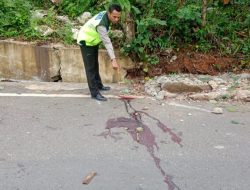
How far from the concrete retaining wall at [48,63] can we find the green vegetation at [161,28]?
29 centimetres

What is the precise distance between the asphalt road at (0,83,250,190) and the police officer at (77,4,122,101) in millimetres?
307

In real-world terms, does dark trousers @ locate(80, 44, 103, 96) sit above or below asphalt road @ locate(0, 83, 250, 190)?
above

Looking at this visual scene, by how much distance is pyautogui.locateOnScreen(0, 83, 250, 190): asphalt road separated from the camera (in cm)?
412

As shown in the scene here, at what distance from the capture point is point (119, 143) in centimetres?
491

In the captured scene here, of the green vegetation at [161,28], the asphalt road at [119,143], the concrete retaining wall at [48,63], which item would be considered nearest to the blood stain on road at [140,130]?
the asphalt road at [119,143]

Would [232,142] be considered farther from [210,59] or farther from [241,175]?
[210,59]

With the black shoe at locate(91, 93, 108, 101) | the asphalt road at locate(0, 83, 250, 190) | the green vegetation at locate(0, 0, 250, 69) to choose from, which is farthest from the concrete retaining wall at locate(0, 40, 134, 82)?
the black shoe at locate(91, 93, 108, 101)

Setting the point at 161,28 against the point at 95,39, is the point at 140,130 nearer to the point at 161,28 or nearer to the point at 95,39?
the point at 95,39

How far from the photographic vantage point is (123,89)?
277 inches

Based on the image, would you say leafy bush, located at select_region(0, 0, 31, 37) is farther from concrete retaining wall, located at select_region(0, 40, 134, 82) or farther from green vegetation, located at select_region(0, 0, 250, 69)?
concrete retaining wall, located at select_region(0, 40, 134, 82)

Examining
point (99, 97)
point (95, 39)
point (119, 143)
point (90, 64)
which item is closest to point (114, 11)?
point (95, 39)

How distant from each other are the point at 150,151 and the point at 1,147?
1.69m

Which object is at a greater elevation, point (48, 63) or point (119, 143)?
point (48, 63)

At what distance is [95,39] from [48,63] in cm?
175
